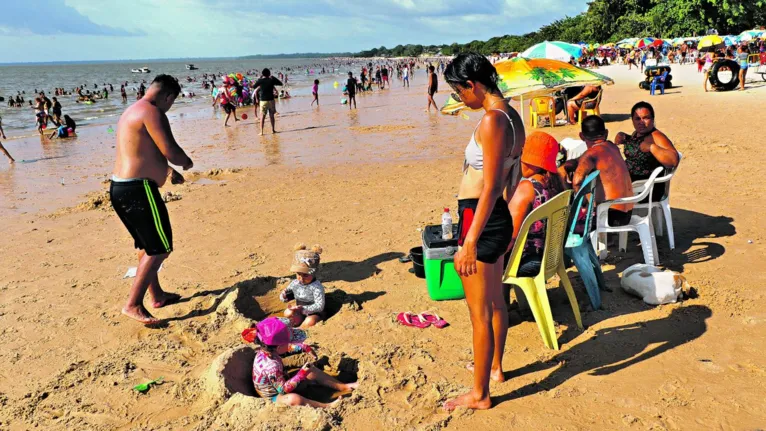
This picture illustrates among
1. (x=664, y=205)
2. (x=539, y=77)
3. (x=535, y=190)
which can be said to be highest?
(x=539, y=77)

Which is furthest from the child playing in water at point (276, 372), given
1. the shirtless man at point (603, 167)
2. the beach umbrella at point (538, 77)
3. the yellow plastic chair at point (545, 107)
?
the yellow plastic chair at point (545, 107)

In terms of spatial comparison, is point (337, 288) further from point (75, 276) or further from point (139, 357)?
point (75, 276)

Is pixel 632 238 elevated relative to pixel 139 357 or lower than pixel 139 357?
elevated

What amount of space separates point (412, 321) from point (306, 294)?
89 cm

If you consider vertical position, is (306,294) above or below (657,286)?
below

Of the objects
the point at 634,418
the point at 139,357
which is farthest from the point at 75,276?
the point at 634,418

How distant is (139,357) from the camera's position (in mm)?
3875

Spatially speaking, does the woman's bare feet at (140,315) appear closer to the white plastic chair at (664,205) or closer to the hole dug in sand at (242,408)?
the hole dug in sand at (242,408)

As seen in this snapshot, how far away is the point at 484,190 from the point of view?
8.29 ft

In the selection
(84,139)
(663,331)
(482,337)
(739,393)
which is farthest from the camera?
(84,139)

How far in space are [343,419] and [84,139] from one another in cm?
1795

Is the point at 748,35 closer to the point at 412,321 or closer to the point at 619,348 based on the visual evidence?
the point at 619,348

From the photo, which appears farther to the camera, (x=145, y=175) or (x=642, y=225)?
(x=642, y=225)

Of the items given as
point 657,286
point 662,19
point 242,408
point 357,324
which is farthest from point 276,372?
point 662,19
